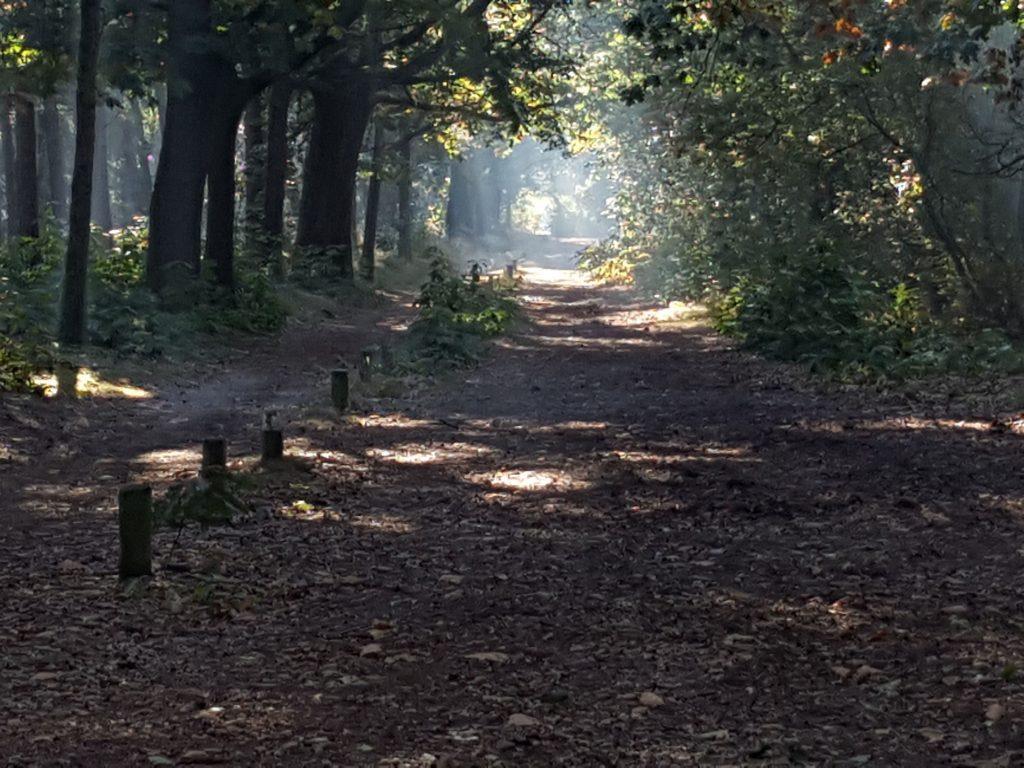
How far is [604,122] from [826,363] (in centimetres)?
3803

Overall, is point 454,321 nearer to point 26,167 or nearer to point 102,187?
point 26,167

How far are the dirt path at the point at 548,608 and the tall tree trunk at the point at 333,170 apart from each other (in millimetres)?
19022

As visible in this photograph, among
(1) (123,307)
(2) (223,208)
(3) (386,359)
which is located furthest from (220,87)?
(3) (386,359)

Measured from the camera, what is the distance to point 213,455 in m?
10.3

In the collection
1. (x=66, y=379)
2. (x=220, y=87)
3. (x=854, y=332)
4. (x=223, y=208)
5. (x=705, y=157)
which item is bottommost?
(x=66, y=379)

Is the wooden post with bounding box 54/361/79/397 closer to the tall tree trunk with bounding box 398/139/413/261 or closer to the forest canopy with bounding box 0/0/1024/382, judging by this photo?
the forest canopy with bounding box 0/0/1024/382

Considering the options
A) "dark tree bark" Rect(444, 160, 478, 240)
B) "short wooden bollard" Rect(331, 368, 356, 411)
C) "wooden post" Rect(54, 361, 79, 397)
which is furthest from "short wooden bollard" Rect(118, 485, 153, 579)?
"dark tree bark" Rect(444, 160, 478, 240)

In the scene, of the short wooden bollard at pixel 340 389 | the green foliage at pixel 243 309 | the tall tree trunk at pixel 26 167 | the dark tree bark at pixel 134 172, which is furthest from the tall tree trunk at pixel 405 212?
the short wooden bollard at pixel 340 389

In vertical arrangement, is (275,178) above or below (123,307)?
above

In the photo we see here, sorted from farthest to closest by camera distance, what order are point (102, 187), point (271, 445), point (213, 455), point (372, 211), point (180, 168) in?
point (102, 187), point (372, 211), point (180, 168), point (271, 445), point (213, 455)

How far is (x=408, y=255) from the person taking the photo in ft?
166

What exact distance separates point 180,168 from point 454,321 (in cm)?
544

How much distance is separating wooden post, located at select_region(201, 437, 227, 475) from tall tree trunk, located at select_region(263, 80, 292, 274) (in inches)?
862

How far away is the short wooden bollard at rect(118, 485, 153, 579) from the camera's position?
8.09 m
